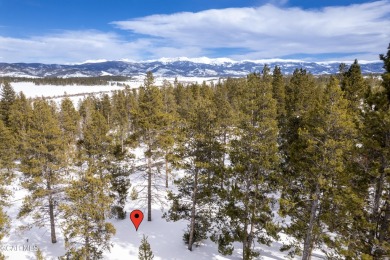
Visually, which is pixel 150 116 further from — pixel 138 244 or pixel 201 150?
A: pixel 138 244

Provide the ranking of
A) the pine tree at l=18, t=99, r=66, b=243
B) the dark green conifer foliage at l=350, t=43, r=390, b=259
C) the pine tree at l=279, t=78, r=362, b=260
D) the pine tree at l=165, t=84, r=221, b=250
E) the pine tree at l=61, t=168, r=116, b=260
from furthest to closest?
the pine tree at l=18, t=99, r=66, b=243
the pine tree at l=165, t=84, r=221, b=250
the pine tree at l=61, t=168, r=116, b=260
the pine tree at l=279, t=78, r=362, b=260
the dark green conifer foliage at l=350, t=43, r=390, b=259

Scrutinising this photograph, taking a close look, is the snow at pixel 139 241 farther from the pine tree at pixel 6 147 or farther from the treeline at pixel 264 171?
the pine tree at pixel 6 147

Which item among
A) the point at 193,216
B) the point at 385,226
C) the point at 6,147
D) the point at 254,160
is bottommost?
the point at 193,216

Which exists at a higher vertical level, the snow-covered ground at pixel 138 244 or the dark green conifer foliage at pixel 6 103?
the dark green conifer foliage at pixel 6 103

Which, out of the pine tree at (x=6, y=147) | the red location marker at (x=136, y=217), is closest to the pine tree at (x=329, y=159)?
the red location marker at (x=136, y=217)

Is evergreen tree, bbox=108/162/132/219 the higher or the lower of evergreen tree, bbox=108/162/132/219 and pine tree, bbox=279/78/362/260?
the lower

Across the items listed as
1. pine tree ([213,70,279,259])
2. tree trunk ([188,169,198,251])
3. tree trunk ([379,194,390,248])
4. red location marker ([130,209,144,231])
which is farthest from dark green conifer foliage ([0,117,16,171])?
tree trunk ([379,194,390,248])

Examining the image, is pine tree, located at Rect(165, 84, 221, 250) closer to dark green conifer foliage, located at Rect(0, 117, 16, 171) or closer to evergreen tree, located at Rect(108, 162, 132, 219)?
evergreen tree, located at Rect(108, 162, 132, 219)

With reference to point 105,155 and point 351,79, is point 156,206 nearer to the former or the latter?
point 105,155

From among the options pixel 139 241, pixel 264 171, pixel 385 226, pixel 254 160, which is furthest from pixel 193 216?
pixel 385 226
